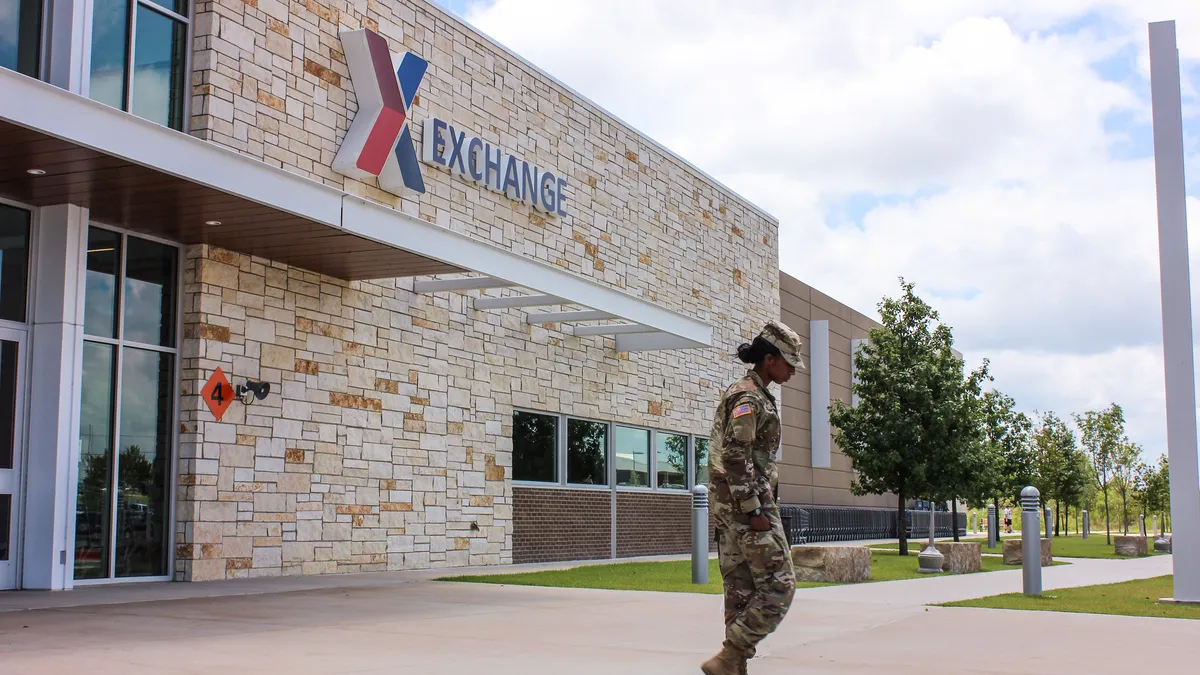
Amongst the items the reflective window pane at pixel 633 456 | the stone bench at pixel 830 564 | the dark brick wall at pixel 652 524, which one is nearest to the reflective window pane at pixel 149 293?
the stone bench at pixel 830 564

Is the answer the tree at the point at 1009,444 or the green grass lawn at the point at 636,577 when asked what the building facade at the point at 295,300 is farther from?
the tree at the point at 1009,444

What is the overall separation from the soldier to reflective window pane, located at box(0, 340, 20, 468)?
8.50m

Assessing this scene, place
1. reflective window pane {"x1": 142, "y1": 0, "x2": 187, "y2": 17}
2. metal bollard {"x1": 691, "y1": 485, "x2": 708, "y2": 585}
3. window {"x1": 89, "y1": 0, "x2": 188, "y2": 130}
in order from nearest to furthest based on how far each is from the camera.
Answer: window {"x1": 89, "y1": 0, "x2": 188, "y2": 130} → reflective window pane {"x1": 142, "y1": 0, "x2": 187, "y2": 17} → metal bollard {"x1": 691, "y1": 485, "x2": 708, "y2": 585}

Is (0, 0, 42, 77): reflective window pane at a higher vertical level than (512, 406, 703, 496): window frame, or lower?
higher

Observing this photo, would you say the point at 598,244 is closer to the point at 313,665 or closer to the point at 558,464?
the point at 558,464

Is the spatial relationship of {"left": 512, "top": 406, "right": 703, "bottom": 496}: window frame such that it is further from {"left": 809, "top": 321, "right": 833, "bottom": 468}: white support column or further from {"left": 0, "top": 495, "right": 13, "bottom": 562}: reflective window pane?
{"left": 809, "top": 321, "right": 833, "bottom": 468}: white support column

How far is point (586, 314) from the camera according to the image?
18.9 m

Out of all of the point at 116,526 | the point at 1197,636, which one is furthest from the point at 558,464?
the point at 1197,636

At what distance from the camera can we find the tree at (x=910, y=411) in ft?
81.6

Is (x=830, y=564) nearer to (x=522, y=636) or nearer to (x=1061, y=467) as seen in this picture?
(x=522, y=636)

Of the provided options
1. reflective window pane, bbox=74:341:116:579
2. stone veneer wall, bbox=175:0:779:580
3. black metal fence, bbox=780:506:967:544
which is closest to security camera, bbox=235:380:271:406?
stone veneer wall, bbox=175:0:779:580

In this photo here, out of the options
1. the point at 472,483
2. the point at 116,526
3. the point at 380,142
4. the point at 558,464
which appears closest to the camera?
the point at 116,526

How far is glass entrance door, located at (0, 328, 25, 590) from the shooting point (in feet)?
37.4

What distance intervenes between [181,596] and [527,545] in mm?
8559
